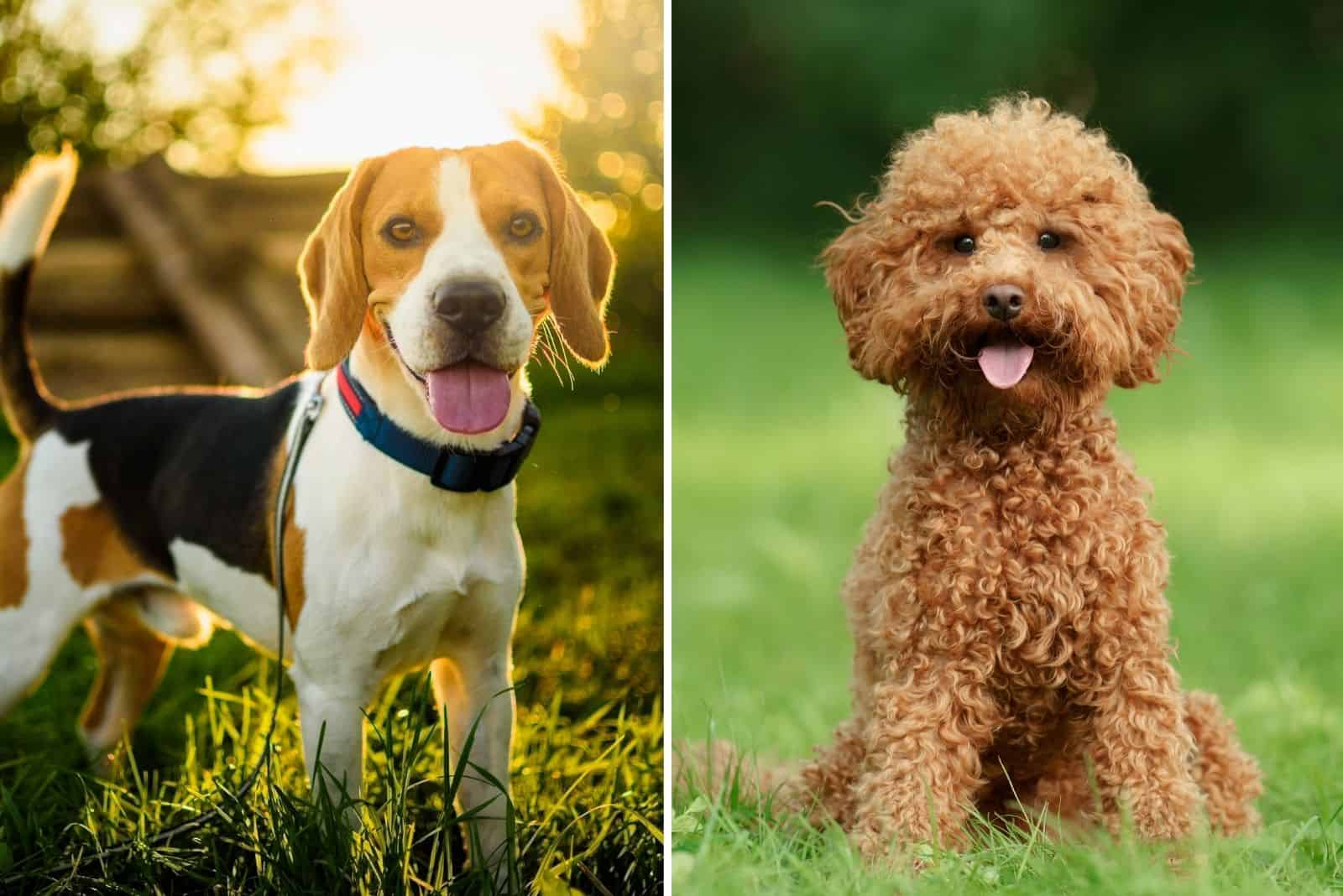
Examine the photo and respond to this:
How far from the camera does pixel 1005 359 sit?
84.1 inches

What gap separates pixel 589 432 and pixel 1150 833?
172 cm

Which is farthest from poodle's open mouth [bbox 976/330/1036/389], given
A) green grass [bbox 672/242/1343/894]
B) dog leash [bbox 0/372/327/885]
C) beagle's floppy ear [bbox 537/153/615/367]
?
dog leash [bbox 0/372/327/885]

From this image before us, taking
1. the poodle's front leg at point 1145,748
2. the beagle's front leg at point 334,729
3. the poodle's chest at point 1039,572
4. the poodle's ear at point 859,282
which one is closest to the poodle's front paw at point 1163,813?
the poodle's front leg at point 1145,748

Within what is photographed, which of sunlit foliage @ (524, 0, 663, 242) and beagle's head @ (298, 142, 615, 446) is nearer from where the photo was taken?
beagle's head @ (298, 142, 615, 446)

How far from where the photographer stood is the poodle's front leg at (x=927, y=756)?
2.21 metres

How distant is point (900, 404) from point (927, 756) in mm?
3645

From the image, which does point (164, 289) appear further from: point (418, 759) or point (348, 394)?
point (418, 759)

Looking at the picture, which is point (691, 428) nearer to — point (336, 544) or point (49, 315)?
point (49, 315)

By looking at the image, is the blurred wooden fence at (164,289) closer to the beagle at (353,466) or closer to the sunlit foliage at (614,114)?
the beagle at (353,466)

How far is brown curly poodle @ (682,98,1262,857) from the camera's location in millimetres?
2180

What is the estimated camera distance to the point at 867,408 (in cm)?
671

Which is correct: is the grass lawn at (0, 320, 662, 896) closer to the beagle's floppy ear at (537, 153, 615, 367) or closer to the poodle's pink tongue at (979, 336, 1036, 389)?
the beagle's floppy ear at (537, 153, 615, 367)

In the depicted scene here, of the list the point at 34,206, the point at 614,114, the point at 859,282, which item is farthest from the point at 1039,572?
the point at 34,206

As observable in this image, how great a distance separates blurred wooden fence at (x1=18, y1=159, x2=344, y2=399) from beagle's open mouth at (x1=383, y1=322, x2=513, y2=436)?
32.0 inches
